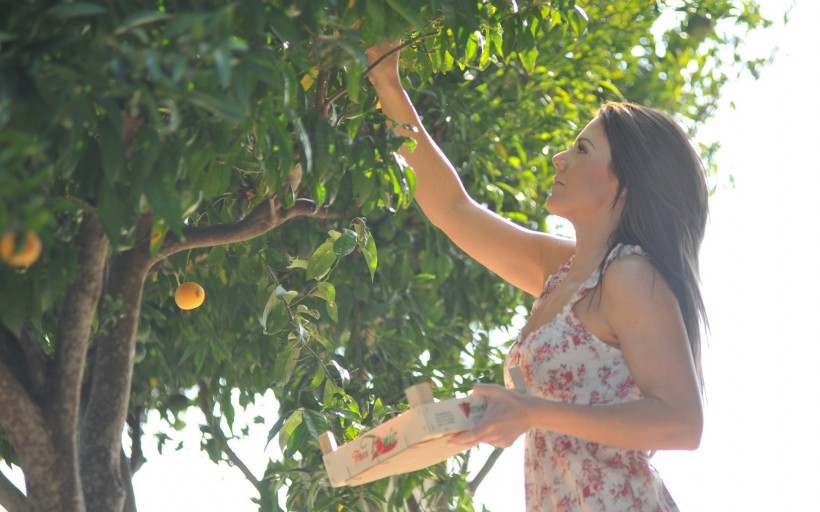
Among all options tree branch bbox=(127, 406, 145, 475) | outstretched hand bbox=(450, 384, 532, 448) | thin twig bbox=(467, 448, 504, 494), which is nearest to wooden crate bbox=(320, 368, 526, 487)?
outstretched hand bbox=(450, 384, 532, 448)

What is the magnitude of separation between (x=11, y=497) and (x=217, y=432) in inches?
41.1

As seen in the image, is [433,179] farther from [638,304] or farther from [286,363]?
[638,304]

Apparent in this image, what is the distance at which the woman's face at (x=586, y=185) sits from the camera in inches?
65.9

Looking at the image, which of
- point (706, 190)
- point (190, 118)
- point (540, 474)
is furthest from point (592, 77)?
point (190, 118)

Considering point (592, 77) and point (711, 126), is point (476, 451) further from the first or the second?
point (711, 126)

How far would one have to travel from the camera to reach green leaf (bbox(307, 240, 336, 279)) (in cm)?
164

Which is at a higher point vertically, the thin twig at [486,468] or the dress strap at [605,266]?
the thin twig at [486,468]

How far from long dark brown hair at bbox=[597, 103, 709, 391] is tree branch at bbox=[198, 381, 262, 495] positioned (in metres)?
1.15

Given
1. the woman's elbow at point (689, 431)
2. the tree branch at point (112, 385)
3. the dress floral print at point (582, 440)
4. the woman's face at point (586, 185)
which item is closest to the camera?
the tree branch at point (112, 385)

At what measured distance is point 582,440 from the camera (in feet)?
5.16

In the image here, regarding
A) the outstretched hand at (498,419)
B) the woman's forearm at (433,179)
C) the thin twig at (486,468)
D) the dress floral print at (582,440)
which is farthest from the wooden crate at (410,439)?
the thin twig at (486,468)

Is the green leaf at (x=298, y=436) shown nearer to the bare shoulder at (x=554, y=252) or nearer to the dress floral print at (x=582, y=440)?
the dress floral print at (x=582, y=440)

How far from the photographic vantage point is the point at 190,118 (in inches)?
42.2

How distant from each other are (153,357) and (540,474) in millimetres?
950
